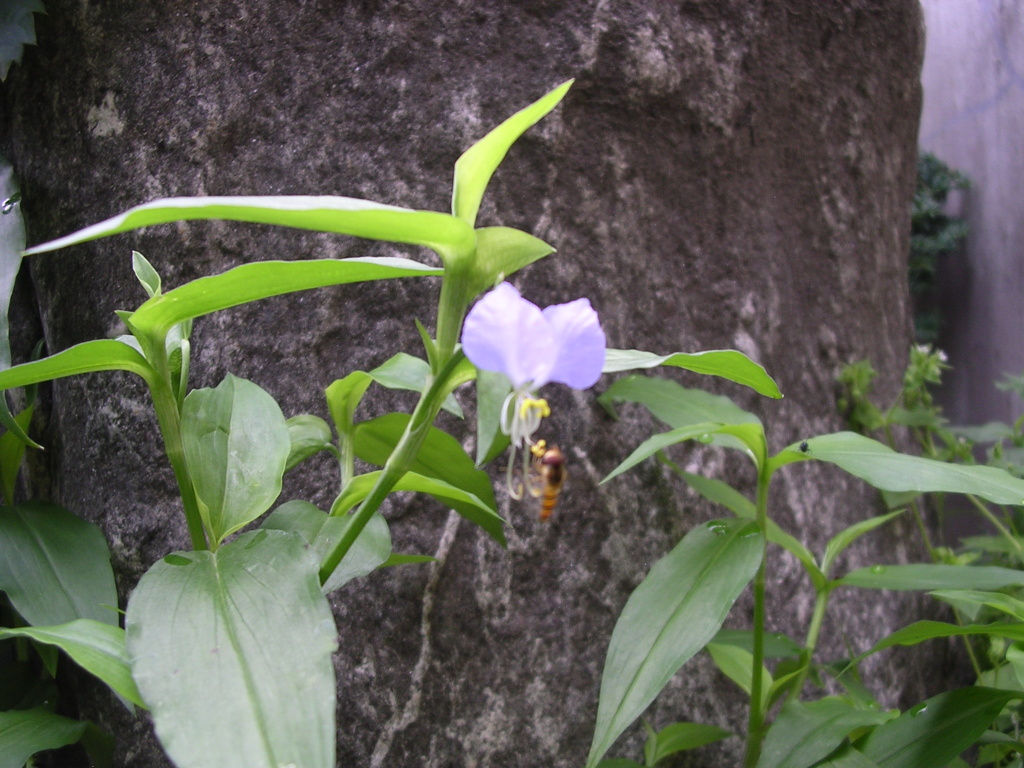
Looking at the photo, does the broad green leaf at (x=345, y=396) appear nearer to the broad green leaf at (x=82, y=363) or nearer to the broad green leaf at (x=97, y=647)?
the broad green leaf at (x=82, y=363)

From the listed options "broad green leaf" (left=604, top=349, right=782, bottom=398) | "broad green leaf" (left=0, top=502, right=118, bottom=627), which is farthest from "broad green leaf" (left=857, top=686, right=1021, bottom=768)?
"broad green leaf" (left=0, top=502, right=118, bottom=627)

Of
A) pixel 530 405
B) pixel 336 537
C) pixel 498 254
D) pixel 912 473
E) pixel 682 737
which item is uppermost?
pixel 498 254

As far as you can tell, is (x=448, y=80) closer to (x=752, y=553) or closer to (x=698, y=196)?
(x=698, y=196)

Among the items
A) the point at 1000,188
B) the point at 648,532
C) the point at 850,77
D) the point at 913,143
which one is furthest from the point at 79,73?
the point at 1000,188

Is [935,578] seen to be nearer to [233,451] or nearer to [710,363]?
[710,363]

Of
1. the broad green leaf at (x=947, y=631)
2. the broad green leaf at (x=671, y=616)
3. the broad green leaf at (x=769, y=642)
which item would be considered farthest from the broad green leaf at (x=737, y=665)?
the broad green leaf at (x=671, y=616)

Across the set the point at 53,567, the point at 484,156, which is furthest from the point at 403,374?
the point at 53,567
